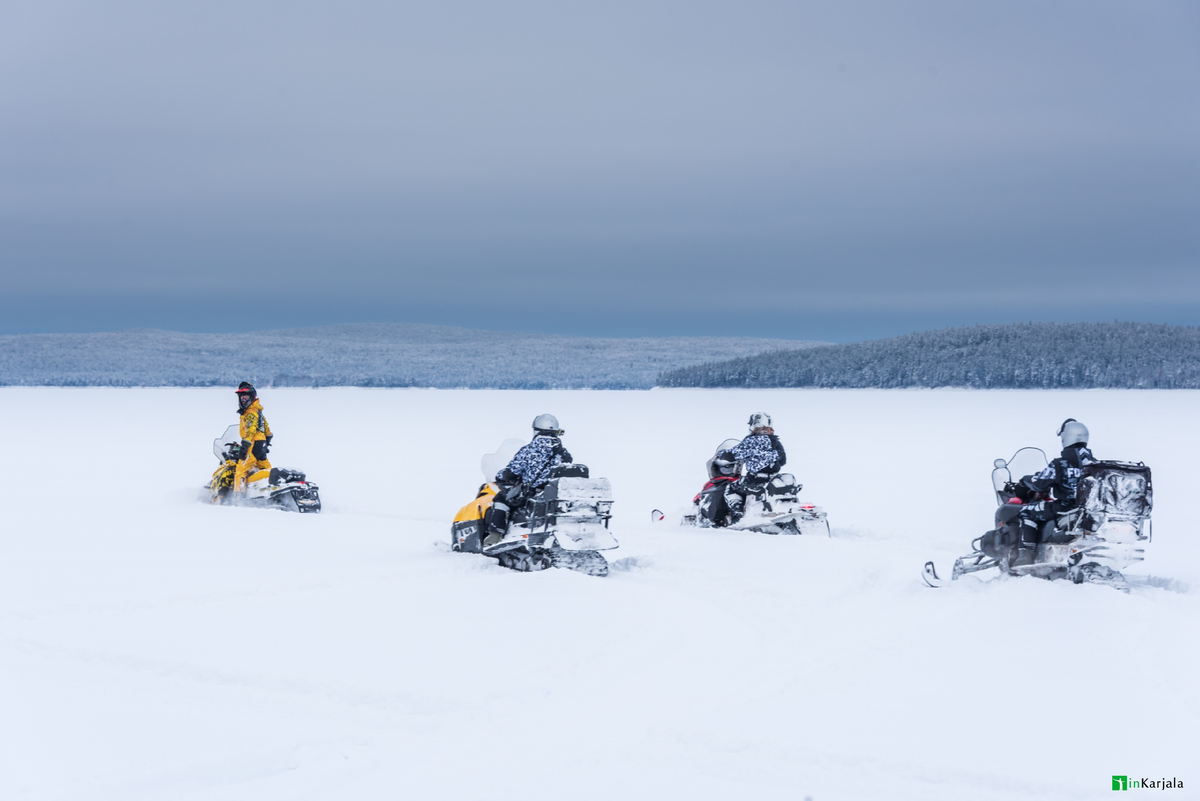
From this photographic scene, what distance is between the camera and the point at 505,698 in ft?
17.5

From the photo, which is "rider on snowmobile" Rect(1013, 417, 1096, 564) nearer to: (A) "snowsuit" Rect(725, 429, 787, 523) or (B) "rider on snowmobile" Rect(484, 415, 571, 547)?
(A) "snowsuit" Rect(725, 429, 787, 523)

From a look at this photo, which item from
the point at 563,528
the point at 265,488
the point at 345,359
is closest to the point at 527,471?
the point at 563,528

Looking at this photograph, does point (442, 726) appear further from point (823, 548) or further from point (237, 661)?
point (823, 548)

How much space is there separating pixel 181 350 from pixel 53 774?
112861 millimetres

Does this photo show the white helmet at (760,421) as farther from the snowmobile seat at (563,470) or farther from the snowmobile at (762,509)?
the snowmobile seat at (563,470)

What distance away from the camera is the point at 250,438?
13.0 m

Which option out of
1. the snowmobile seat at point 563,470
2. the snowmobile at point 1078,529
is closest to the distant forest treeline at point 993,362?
the snowmobile at point 1078,529

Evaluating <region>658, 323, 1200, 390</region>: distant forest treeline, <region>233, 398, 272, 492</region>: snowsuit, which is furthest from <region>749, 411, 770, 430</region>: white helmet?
<region>658, 323, 1200, 390</region>: distant forest treeline

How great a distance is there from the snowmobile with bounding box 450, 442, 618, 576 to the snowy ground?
0.70 feet

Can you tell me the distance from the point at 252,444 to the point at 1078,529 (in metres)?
9.49

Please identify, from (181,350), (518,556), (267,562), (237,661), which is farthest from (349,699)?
(181,350)

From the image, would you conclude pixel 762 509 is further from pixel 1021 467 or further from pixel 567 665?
pixel 567 665

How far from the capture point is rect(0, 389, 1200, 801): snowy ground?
14.5ft

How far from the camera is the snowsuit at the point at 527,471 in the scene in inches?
350
